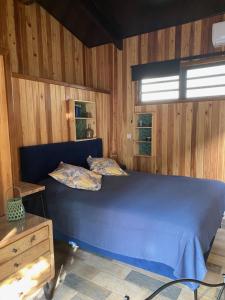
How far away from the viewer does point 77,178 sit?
9.27 ft

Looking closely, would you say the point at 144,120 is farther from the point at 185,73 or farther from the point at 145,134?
the point at 185,73

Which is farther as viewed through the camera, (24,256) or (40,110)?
(40,110)

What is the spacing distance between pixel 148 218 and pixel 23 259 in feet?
3.35

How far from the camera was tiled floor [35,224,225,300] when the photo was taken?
1889 mm

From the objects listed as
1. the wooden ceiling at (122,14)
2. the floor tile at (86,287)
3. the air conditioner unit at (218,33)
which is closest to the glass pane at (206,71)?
the air conditioner unit at (218,33)

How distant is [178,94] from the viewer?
383 cm

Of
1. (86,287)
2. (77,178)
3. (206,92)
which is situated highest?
(206,92)

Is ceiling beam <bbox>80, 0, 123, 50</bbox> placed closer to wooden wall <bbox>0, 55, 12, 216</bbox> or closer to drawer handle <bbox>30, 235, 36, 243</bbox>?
wooden wall <bbox>0, 55, 12, 216</bbox>

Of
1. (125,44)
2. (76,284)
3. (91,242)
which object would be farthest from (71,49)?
(76,284)

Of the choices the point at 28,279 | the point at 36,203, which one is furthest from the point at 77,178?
the point at 28,279

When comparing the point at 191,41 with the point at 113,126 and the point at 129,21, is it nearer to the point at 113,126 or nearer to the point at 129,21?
the point at 129,21

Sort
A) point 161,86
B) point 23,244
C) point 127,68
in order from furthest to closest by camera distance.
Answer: point 127,68 → point 161,86 → point 23,244

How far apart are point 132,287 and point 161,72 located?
10.5 ft

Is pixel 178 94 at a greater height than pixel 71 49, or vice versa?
pixel 71 49
